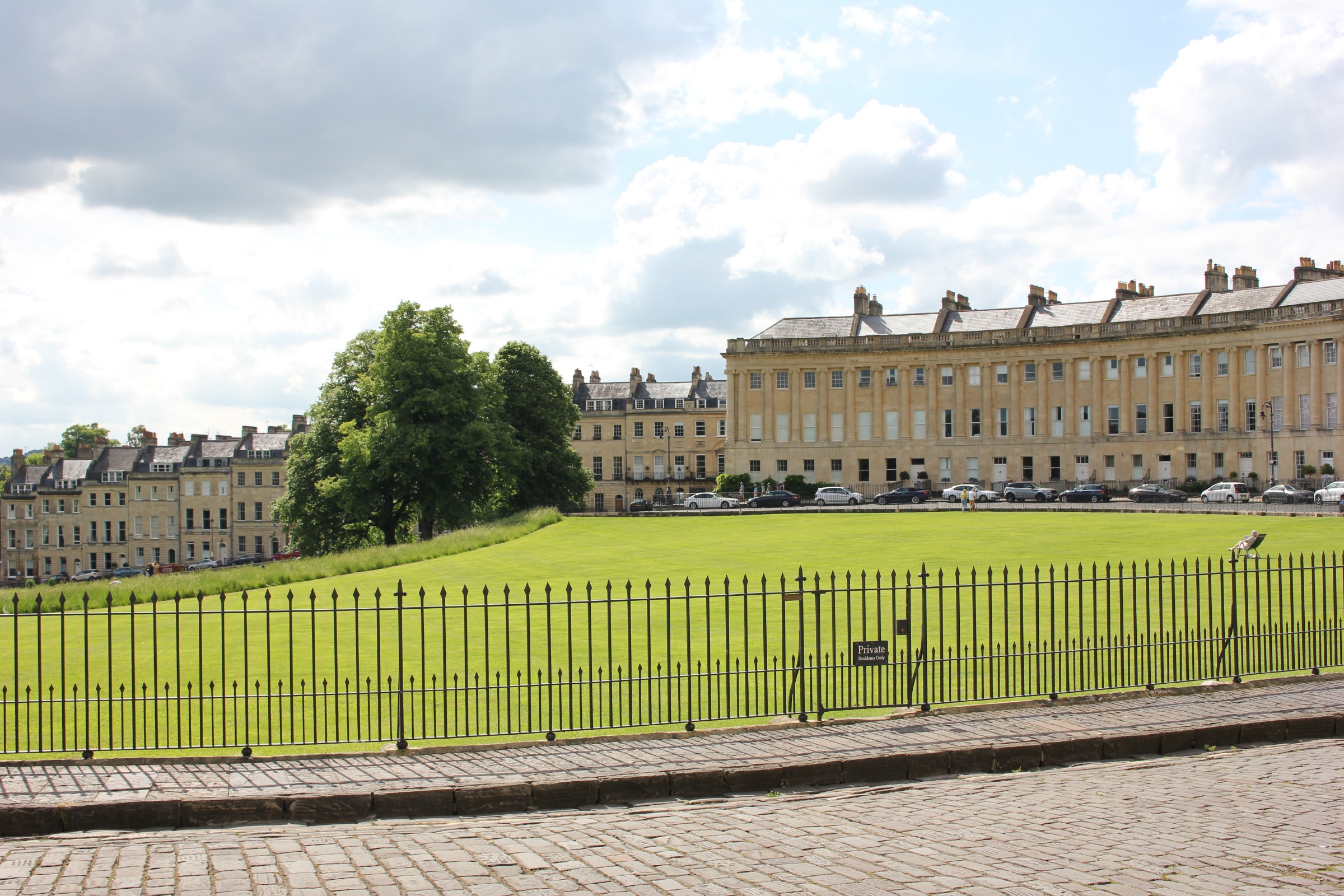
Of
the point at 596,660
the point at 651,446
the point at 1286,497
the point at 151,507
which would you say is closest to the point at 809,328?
the point at 651,446

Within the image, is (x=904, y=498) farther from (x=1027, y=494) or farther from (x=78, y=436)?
(x=78, y=436)

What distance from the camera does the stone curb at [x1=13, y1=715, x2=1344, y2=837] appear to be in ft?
27.1

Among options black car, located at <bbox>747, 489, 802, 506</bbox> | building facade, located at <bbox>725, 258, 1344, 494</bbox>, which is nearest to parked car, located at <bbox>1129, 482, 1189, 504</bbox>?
building facade, located at <bbox>725, 258, 1344, 494</bbox>

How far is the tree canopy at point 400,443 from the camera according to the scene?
48469 millimetres

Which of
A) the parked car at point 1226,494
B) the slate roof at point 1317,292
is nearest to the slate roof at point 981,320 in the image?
the slate roof at point 1317,292

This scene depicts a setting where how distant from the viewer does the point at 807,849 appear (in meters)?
7.46

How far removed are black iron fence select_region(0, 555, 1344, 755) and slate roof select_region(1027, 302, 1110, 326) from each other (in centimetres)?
6337

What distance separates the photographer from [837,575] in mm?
25969

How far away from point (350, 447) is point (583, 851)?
43499mm

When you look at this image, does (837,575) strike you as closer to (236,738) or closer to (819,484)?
(236,738)

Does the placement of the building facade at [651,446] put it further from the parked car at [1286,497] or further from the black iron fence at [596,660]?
the black iron fence at [596,660]

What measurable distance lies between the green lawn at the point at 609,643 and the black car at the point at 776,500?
103 ft

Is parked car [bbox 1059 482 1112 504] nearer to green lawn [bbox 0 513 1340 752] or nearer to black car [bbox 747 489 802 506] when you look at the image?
black car [bbox 747 489 802 506]

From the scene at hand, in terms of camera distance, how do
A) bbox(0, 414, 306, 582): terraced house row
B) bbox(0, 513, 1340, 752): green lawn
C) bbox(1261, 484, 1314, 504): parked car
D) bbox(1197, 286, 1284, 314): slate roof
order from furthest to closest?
bbox(0, 414, 306, 582): terraced house row
bbox(1197, 286, 1284, 314): slate roof
bbox(1261, 484, 1314, 504): parked car
bbox(0, 513, 1340, 752): green lawn
